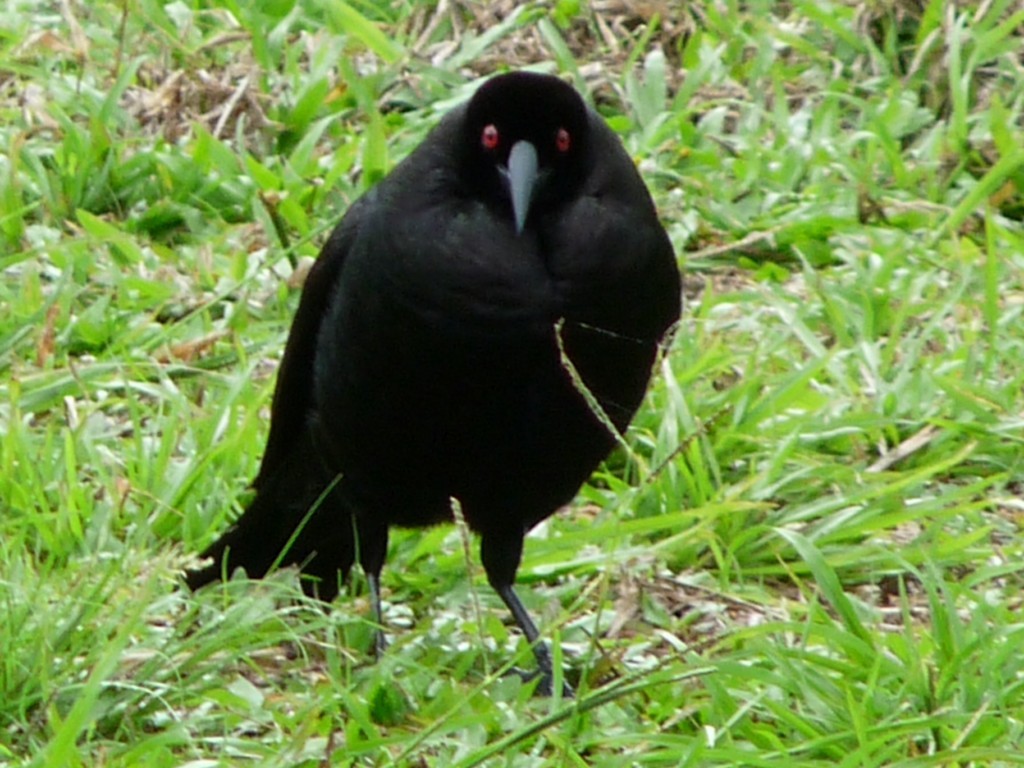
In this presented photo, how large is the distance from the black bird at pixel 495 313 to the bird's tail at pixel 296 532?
0.71 feet

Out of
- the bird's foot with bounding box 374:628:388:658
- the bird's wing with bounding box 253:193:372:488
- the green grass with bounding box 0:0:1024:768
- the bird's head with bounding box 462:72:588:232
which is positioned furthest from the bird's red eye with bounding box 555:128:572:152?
the bird's foot with bounding box 374:628:388:658

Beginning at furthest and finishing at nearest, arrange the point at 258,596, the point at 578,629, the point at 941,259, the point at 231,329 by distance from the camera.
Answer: the point at 941,259 < the point at 231,329 < the point at 578,629 < the point at 258,596

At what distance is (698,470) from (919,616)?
477 millimetres

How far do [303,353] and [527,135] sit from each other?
67 centimetres

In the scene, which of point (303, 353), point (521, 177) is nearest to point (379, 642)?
point (303, 353)

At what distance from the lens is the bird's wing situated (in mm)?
3725

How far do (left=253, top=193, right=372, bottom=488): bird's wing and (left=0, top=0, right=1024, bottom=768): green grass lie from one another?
172 mm

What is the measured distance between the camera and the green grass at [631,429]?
3.22m

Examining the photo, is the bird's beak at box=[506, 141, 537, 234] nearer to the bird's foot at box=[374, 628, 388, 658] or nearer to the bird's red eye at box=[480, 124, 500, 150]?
the bird's red eye at box=[480, 124, 500, 150]

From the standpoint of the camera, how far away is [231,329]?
4.63m

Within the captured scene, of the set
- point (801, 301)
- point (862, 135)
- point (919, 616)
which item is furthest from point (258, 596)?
point (862, 135)

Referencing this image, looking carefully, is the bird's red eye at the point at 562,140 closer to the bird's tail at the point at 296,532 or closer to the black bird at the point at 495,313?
the black bird at the point at 495,313

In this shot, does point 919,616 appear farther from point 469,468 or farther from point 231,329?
point 231,329

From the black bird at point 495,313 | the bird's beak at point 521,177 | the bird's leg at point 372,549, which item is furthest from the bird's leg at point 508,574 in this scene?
the bird's beak at point 521,177
